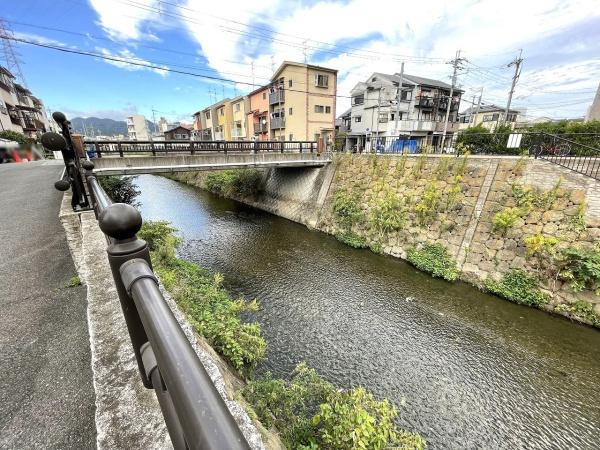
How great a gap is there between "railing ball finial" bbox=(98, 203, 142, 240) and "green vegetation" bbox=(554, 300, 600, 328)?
433 inches

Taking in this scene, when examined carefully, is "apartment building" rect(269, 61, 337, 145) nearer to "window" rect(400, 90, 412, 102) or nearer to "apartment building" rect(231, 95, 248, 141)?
"window" rect(400, 90, 412, 102)

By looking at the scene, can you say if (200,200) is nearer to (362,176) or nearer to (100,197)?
(362,176)

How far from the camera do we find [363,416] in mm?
3322

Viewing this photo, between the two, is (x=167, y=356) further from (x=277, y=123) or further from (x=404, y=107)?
(x=404, y=107)

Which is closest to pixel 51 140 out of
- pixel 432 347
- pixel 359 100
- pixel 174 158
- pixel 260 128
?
pixel 432 347

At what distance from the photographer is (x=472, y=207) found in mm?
10891

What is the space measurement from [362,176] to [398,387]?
11.7 m

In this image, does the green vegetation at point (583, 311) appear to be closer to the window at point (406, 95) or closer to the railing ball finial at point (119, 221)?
the railing ball finial at point (119, 221)

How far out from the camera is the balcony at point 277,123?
30.7m

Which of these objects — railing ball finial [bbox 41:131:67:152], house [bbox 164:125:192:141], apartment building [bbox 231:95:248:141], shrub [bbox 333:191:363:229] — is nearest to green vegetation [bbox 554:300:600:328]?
shrub [bbox 333:191:363:229]

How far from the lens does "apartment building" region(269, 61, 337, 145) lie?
28172 mm

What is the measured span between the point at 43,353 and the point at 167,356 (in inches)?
95.2

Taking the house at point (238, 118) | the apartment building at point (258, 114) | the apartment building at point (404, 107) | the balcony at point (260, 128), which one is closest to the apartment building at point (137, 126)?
the house at point (238, 118)

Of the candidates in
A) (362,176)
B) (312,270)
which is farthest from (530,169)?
(312,270)
